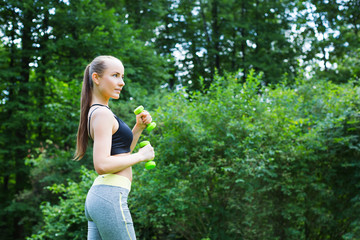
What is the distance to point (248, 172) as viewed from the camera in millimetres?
5289

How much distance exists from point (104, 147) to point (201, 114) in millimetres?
Result: 4083

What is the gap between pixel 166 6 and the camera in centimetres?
1454

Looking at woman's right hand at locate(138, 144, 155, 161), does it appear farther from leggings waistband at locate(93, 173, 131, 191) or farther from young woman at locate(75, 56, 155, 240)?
leggings waistband at locate(93, 173, 131, 191)

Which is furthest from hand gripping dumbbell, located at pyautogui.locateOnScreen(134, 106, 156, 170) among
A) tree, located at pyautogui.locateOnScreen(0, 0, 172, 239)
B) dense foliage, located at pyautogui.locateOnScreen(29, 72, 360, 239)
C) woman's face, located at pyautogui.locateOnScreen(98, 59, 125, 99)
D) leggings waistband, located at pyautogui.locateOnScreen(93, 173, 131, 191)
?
tree, located at pyautogui.locateOnScreen(0, 0, 172, 239)

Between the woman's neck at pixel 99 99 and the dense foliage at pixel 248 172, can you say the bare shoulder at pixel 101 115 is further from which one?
the dense foliage at pixel 248 172

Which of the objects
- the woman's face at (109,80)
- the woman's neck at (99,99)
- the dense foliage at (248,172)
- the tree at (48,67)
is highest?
the tree at (48,67)

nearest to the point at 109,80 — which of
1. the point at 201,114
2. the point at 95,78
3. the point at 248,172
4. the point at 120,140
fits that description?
the point at 95,78

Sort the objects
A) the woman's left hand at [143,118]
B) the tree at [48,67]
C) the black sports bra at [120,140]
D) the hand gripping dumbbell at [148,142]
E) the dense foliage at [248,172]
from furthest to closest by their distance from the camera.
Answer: the tree at [48,67] < the dense foliage at [248,172] < the woman's left hand at [143,118] < the hand gripping dumbbell at [148,142] < the black sports bra at [120,140]

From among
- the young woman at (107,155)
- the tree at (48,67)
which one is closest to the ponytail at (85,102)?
the young woman at (107,155)

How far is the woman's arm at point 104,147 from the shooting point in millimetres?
1842

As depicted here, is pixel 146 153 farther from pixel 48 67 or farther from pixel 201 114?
pixel 48 67

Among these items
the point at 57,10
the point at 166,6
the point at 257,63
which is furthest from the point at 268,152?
the point at 166,6

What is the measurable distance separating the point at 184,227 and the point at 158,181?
1.02 metres

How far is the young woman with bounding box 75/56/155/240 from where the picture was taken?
6.04 ft
